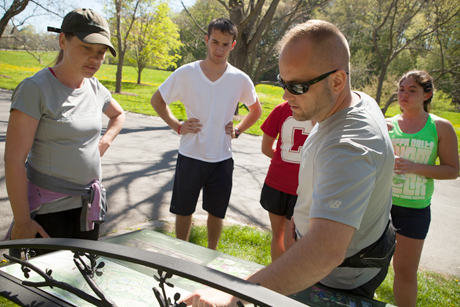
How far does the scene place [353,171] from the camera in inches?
45.9

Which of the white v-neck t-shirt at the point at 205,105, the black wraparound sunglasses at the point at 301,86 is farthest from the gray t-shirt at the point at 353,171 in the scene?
the white v-neck t-shirt at the point at 205,105

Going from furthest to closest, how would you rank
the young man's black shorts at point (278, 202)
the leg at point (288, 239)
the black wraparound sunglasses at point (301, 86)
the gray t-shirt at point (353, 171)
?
1. the young man's black shorts at point (278, 202)
2. the leg at point (288, 239)
3. the black wraparound sunglasses at point (301, 86)
4. the gray t-shirt at point (353, 171)

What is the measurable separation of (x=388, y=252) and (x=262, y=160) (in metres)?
7.16

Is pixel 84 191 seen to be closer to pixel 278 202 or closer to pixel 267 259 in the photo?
pixel 278 202

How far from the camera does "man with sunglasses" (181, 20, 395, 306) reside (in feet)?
3.83

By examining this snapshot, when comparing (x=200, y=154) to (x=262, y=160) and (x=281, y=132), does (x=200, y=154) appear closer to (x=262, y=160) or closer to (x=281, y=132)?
(x=281, y=132)

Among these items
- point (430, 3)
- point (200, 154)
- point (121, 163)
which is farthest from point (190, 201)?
point (430, 3)

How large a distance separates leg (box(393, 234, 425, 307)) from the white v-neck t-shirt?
1.75 m

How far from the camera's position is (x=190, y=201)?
338cm

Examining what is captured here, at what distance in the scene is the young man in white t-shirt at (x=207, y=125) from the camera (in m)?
3.33

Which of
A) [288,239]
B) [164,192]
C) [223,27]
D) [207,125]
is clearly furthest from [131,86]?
[288,239]

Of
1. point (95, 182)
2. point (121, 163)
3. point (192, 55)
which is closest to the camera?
point (95, 182)

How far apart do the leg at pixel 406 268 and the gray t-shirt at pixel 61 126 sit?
243cm

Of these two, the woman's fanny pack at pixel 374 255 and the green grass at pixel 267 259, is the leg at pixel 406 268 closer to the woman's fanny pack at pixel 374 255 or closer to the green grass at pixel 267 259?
the green grass at pixel 267 259
